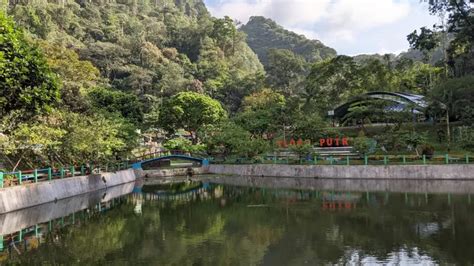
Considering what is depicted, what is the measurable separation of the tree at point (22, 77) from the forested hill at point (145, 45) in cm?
3311

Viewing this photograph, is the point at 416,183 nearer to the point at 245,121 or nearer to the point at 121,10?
the point at 245,121

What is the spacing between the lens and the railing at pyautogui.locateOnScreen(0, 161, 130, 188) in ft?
71.7

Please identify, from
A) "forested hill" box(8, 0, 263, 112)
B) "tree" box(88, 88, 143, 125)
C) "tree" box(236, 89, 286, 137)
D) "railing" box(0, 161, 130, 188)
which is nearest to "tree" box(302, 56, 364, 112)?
"tree" box(236, 89, 286, 137)

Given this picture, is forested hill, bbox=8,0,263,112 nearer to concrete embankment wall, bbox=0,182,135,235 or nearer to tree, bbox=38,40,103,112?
tree, bbox=38,40,103,112

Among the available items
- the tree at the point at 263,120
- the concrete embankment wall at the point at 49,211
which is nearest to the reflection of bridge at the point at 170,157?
the tree at the point at 263,120

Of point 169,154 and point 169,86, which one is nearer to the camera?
point 169,154

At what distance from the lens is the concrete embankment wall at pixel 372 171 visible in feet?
101

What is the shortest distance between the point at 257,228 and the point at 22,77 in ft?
47.2

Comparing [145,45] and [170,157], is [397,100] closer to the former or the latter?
[170,157]

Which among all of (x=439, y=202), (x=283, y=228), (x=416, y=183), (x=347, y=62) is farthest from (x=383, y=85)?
(x=283, y=228)

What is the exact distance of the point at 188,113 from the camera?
50.6 meters

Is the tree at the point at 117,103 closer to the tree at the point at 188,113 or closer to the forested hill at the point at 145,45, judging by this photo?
the tree at the point at 188,113

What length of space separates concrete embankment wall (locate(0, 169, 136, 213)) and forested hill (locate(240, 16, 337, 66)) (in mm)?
97865

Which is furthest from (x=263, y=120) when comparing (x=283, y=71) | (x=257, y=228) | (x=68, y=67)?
(x=283, y=71)
